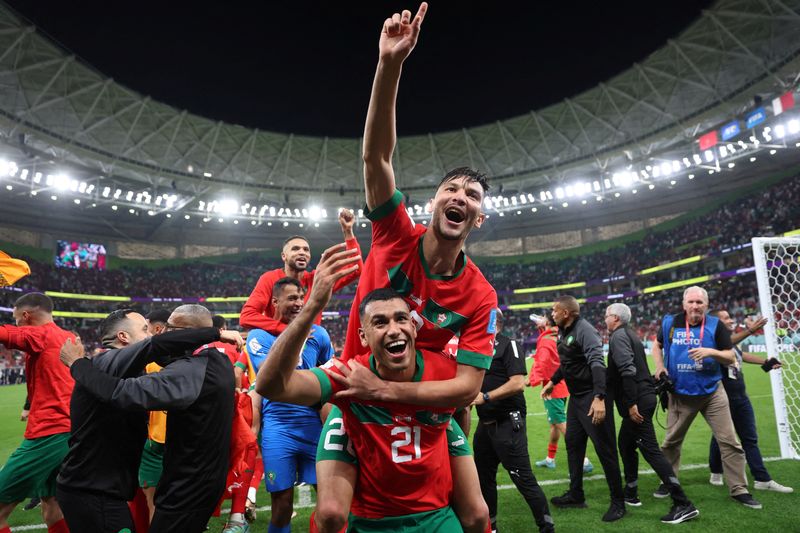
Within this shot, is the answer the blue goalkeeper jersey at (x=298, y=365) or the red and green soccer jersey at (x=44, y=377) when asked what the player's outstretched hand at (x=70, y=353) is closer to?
the blue goalkeeper jersey at (x=298, y=365)

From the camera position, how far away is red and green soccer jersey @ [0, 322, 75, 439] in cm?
445

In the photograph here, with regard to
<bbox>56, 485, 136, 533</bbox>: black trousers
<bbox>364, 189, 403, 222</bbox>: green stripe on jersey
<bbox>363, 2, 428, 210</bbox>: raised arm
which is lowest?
<bbox>56, 485, 136, 533</bbox>: black trousers

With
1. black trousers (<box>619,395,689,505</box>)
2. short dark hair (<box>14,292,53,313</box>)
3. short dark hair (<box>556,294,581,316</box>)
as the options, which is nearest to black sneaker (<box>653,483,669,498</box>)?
black trousers (<box>619,395,689,505</box>)

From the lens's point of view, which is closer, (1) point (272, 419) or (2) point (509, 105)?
(1) point (272, 419)

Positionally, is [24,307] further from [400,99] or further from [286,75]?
[400,99]

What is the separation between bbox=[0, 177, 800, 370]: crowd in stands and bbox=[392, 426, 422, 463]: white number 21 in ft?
110

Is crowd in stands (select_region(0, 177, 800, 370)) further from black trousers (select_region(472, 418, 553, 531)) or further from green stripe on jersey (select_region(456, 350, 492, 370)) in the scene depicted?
green stripe on jersey (select_region(456, 350, 492, 370))

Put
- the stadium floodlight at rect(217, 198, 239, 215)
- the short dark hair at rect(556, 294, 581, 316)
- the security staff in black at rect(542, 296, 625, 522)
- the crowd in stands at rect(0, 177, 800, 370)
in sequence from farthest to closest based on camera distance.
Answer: the stadium floodlight at rect(217, 198, 239, 215), the crowd in stands at rect(0, 177, 800, 370), the short dark hair at rect(556, 294, 581, 316), the security staff in black at rect(542, 296, 625, 522)

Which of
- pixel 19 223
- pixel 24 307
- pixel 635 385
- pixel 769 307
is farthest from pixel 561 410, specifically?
pixel 19 223

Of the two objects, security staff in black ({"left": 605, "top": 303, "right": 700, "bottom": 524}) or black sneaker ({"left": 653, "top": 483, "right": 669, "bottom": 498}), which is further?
black sneaker ({"left": 653, "top": 483, "right": 669, "bottom": 498})

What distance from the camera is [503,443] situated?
4.79 meters

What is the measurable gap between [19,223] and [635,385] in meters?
45.2

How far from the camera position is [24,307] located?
186 inches

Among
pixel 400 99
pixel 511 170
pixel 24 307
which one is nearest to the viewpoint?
pixel 24 307
